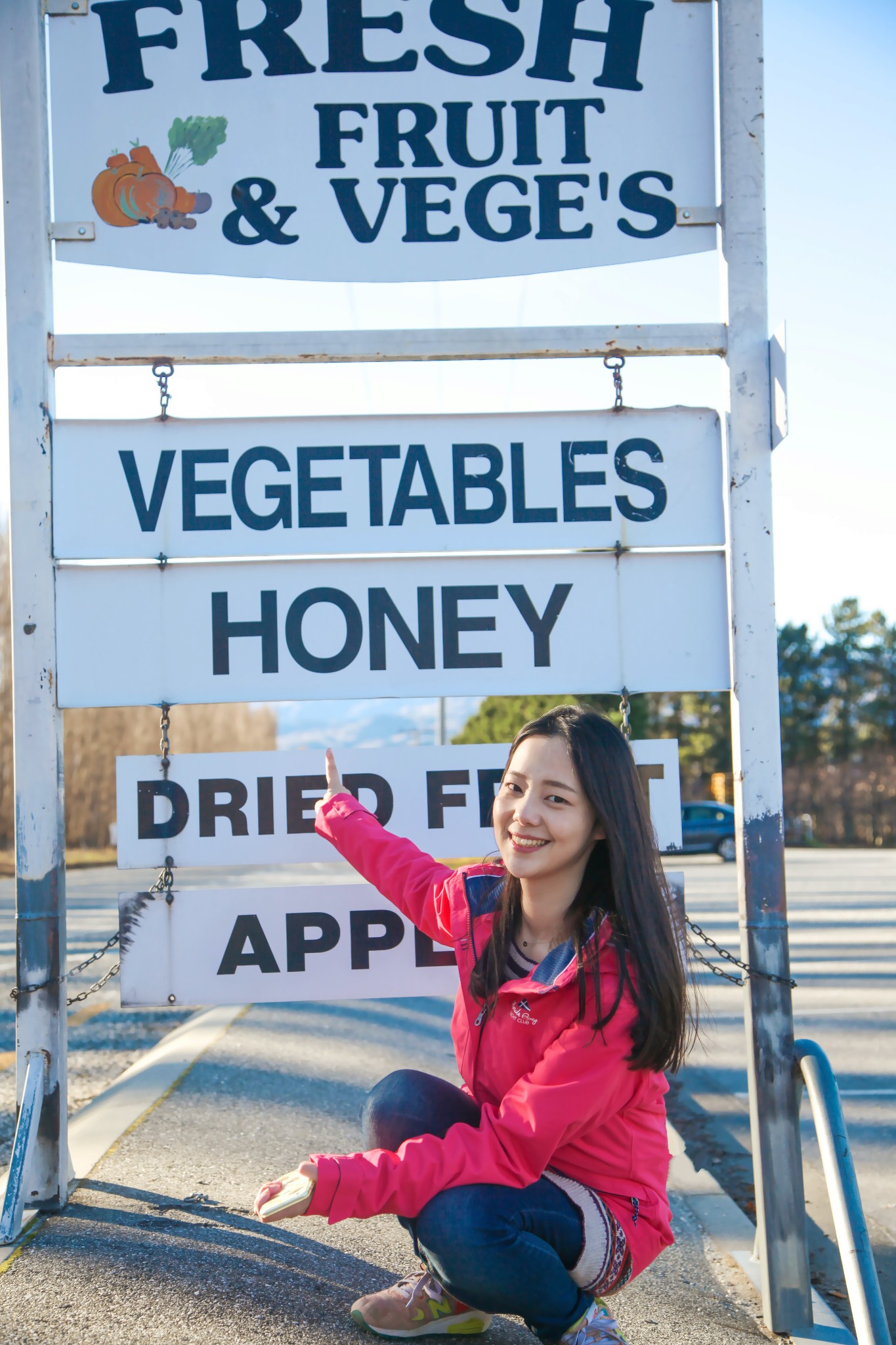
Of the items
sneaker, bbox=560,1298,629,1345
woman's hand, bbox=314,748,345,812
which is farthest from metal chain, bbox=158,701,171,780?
sneaker, bbox=560,1298,629,1345

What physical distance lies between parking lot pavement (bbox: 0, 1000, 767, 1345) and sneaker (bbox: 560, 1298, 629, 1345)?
294 millimetres

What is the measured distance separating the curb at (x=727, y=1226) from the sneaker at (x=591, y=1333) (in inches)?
25.5

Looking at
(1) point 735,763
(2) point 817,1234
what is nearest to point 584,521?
(1) point 735,763

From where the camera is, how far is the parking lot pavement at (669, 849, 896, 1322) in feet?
12.4

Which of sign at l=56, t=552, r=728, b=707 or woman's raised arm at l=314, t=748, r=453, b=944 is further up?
sign at l=56, t=552, r=728, b=707

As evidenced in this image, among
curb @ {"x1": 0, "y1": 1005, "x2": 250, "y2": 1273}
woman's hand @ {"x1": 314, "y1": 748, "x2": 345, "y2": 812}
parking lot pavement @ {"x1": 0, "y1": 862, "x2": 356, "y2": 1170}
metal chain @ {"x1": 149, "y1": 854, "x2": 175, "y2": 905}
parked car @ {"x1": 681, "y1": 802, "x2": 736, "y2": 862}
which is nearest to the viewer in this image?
woman's hand @ {"x1": 314, "y1": 748, "x2": 345, "y2": 812}

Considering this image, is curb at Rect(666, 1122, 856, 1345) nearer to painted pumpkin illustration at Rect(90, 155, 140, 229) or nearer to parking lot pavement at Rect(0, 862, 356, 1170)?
parking lot pavement at Rect(0, 862, 356, 1170)

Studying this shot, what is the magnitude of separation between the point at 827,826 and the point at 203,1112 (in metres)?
45.2

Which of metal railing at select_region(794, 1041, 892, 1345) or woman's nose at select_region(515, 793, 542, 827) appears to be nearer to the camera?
metal railing at select_region(794, 1041, 892, 1345)

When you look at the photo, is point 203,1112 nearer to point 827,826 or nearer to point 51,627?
point 51,627

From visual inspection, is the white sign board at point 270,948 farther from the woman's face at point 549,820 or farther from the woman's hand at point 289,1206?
the woman's hand at point 289,1206

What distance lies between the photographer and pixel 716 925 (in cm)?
1090

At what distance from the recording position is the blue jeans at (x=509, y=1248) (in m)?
2.07

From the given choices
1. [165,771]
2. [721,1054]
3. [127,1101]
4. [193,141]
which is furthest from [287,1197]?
[721,1054]
